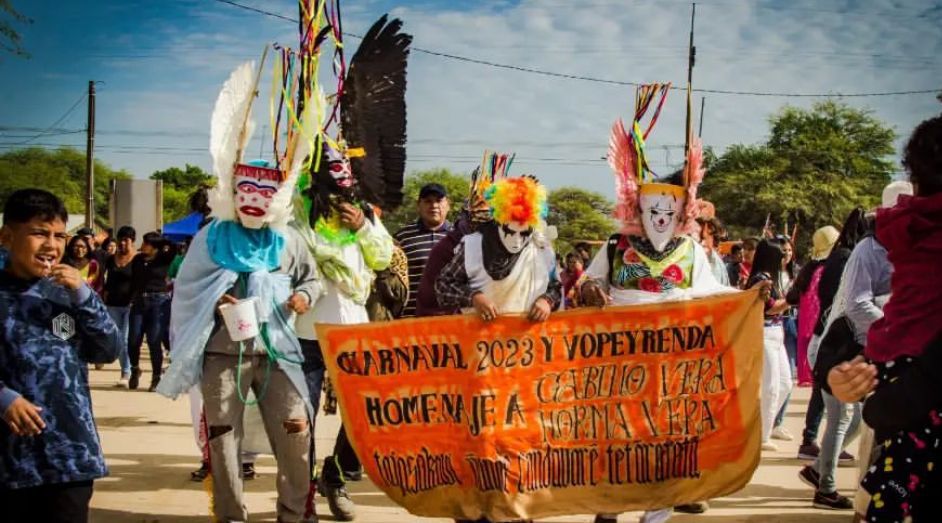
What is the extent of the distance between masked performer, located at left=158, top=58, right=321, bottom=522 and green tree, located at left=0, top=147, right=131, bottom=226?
226 ft

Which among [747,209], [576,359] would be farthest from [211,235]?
[747,209]

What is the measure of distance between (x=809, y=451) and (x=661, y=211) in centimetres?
317

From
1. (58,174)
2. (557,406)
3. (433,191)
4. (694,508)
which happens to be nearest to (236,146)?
(433,191)

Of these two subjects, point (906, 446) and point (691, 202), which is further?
point (691, 202)

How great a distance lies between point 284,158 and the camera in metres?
4.81

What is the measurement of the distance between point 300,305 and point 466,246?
3.24 ft

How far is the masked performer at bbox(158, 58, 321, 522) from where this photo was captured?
4523 mm

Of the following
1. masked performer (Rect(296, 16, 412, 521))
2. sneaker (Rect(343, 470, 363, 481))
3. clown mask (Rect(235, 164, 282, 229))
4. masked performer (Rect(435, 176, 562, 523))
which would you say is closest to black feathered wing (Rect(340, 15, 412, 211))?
masked performer (Rect(296, 16, 412, 521))

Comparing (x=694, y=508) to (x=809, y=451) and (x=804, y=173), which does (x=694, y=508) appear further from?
(x=804, y=173)

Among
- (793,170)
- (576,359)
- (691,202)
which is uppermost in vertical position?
(793,170)

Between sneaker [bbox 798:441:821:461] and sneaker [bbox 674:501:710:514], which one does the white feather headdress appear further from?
sneaker [bbox 798:441:821:461]

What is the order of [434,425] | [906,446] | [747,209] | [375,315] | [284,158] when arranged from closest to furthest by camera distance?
1. [906,446]
2. [434,425]
3. [284,158]
4. [375,315]
5. [747,209]

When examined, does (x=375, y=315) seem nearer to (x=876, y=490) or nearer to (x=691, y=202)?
(x=691, y=202)

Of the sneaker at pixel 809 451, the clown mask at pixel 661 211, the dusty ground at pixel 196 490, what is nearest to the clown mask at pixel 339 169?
the clown mask at pixel 661 211
